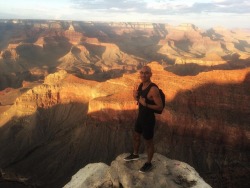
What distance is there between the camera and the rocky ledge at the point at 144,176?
15334 mm

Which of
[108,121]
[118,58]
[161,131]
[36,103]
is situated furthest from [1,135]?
[118,58]

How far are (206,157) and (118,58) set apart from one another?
118595 mm

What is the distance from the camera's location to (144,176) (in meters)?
15.5

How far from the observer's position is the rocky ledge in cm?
1533

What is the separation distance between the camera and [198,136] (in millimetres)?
47594

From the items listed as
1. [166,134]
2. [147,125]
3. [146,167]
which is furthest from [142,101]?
[166,134]

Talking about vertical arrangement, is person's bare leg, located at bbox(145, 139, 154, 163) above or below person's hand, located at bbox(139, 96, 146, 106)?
below

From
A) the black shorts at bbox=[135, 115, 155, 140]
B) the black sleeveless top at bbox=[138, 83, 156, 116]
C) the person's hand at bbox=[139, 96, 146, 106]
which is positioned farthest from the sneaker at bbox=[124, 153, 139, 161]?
the person's hand at bbox=[139, 96, 146, 106]

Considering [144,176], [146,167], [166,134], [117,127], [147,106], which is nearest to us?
[147,106]

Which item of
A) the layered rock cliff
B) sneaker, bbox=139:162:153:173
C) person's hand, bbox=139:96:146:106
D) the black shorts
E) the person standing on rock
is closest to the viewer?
the person standing on rock

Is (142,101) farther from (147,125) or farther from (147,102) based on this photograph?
(147,125)

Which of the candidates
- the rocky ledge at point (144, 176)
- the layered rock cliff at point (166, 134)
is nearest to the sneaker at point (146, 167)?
the rocky ledge at point (144, 176)

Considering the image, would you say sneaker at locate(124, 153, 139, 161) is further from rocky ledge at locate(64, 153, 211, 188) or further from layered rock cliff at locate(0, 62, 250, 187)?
layered rock cliff at locate(0, 62, 250, 187)

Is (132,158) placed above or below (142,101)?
below
